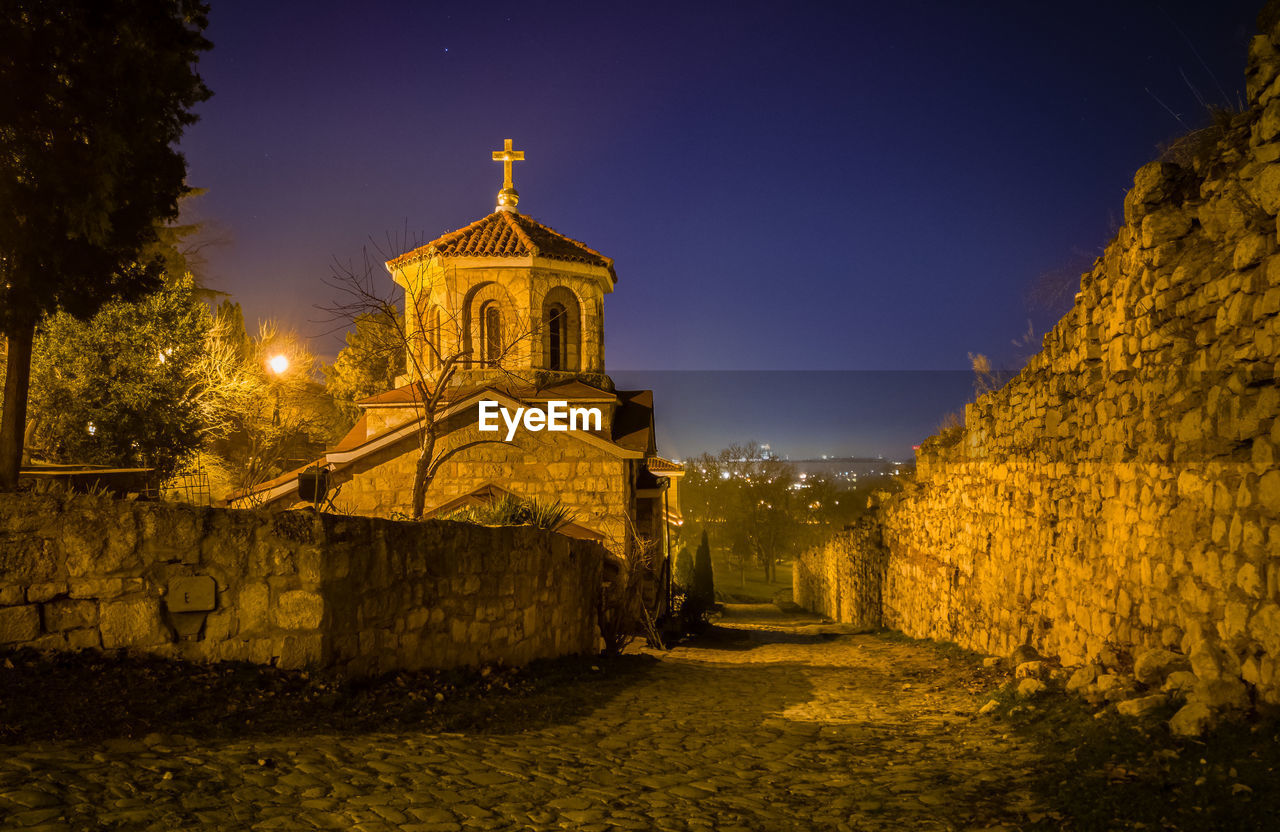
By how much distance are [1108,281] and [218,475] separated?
2643cm

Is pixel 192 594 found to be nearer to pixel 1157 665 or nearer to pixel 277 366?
pixel 1157 665

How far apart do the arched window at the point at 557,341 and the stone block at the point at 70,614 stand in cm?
1870

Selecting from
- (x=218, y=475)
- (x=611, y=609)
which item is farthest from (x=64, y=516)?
(x=218, y=475)

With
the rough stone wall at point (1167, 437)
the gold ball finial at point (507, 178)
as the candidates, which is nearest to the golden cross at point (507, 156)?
the gold ball finial at point (507, 178)

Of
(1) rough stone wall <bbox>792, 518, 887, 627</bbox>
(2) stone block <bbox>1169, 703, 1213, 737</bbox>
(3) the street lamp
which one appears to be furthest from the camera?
(3) the street lamp

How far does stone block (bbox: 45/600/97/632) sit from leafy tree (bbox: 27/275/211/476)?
15122 mm

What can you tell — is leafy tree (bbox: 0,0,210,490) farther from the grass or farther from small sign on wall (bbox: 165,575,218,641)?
the grass

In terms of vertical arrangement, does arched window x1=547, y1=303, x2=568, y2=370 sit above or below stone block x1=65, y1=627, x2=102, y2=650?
above

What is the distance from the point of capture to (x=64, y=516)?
5.59 metres

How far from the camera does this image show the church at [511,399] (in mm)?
20125

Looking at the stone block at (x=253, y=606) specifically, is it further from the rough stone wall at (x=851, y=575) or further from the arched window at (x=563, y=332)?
the arched window at (x=563, y=332)

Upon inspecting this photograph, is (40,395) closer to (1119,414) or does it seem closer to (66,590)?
(66,590)

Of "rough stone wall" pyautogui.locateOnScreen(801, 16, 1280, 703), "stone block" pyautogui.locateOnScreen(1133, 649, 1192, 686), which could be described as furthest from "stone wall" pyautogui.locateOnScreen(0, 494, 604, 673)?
"rough stone wall" pyautogui.locateOnScreen(801, 16, 1280, 703)

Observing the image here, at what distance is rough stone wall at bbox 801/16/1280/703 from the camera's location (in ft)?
15.1
